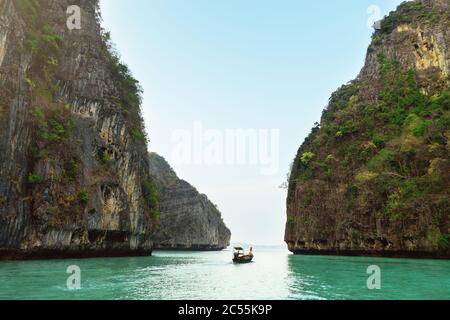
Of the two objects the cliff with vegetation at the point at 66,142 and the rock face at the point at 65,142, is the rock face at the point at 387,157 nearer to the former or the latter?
the cliff with vegetation at the point at 66,142

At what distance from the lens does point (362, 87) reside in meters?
49.6

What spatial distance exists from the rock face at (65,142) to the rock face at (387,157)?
801 inches

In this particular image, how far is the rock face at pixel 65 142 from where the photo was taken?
25.3m

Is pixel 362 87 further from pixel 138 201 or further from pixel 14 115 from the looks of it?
pixel 14 115

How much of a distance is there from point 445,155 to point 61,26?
34072 millimetres

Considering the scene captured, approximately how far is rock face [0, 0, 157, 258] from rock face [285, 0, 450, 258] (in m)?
20.3

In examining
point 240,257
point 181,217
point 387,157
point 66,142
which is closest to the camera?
point 66,142

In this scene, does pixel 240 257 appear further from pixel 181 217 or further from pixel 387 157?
pixel 181 217

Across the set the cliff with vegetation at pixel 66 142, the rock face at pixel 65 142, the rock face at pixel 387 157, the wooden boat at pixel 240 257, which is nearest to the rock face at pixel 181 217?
the rock face at pixel 387 157

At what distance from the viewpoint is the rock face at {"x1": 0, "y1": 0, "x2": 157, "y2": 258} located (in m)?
25.3

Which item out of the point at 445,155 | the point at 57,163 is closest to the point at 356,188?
the point at 445,155

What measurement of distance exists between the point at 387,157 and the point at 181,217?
51.5 metres

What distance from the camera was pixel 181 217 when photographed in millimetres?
81062

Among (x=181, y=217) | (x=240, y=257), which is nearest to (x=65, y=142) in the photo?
(x=240, y=257)
